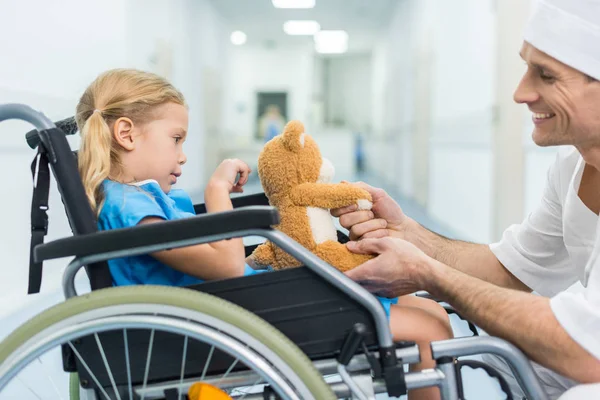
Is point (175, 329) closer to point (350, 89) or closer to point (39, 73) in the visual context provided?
point (39, 73)

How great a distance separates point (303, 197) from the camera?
3.62ft

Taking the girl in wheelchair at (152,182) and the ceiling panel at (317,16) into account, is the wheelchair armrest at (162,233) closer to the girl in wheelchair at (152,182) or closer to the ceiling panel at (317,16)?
the girl in wheelchair at (152,182)

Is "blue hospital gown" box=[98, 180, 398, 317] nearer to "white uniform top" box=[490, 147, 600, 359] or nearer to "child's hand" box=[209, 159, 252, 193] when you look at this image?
"child's hand" box=[209, 159, 252, 193]

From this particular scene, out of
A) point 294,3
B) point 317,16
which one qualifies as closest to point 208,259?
point 294,3

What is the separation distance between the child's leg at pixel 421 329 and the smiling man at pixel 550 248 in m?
0.05

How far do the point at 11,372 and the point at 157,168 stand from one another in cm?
48

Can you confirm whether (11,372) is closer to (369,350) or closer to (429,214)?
(369,350)

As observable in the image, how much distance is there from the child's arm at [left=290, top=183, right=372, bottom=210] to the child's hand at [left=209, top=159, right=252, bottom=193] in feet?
0.43

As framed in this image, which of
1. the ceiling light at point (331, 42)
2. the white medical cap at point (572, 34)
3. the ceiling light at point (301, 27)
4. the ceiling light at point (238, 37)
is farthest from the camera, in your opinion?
the ceiling light at point (238, 37)

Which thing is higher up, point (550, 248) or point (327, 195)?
point (327, 195)

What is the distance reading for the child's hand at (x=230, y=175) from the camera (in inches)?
44.2

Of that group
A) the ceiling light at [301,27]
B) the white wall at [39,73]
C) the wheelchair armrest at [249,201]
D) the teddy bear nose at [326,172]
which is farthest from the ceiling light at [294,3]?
the teddy bear nose at [326,172]

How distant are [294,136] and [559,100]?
19.1 inches

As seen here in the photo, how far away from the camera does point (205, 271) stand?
1.00 metres
